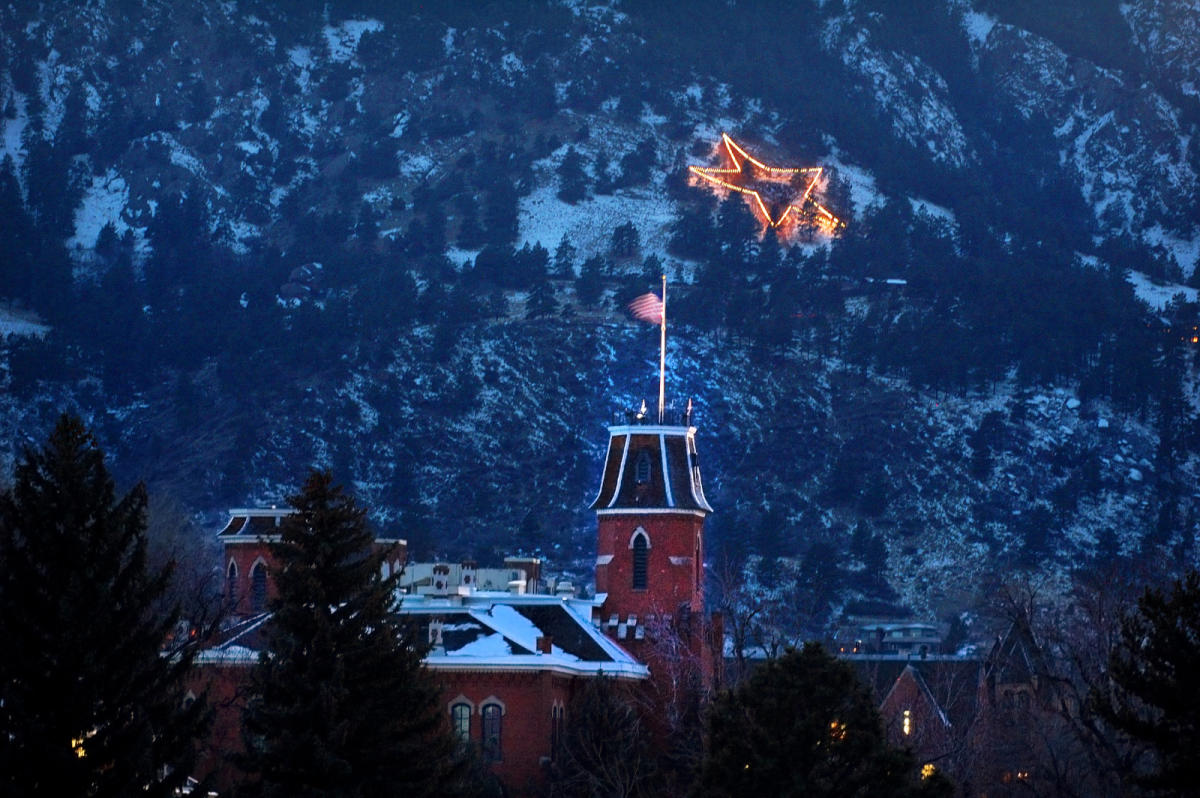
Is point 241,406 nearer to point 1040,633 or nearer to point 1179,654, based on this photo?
point 1040,633

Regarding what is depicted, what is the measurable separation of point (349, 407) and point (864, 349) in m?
41.7

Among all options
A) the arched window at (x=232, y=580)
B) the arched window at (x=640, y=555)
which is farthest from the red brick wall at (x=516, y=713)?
the arched window at (x=232, y=580)

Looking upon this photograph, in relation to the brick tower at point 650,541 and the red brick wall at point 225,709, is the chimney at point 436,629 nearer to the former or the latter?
the red brick wall at point 225,709

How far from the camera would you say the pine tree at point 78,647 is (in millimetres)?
46000

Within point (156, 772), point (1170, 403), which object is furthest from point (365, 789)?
point (1170, 403)

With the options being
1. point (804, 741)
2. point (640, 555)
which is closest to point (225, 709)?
point (640, 555)

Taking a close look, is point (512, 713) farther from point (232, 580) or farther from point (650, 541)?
point (232, 580)

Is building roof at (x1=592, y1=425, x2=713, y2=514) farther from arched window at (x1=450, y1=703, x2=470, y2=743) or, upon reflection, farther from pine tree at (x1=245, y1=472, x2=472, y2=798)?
pine tree at (x1=245, y1=472, x2=472, y2=798)

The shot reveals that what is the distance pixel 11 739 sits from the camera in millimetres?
47250

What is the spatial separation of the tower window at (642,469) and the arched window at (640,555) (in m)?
2.27

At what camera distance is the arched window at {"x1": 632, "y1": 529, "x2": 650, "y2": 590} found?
→ 10344 centimetres

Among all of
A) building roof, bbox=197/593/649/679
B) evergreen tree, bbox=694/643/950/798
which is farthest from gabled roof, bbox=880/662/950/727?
evergreen tree, bbox=694/643/950/798

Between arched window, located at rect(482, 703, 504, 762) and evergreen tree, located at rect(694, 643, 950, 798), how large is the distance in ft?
107

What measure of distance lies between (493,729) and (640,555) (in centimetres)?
1369
